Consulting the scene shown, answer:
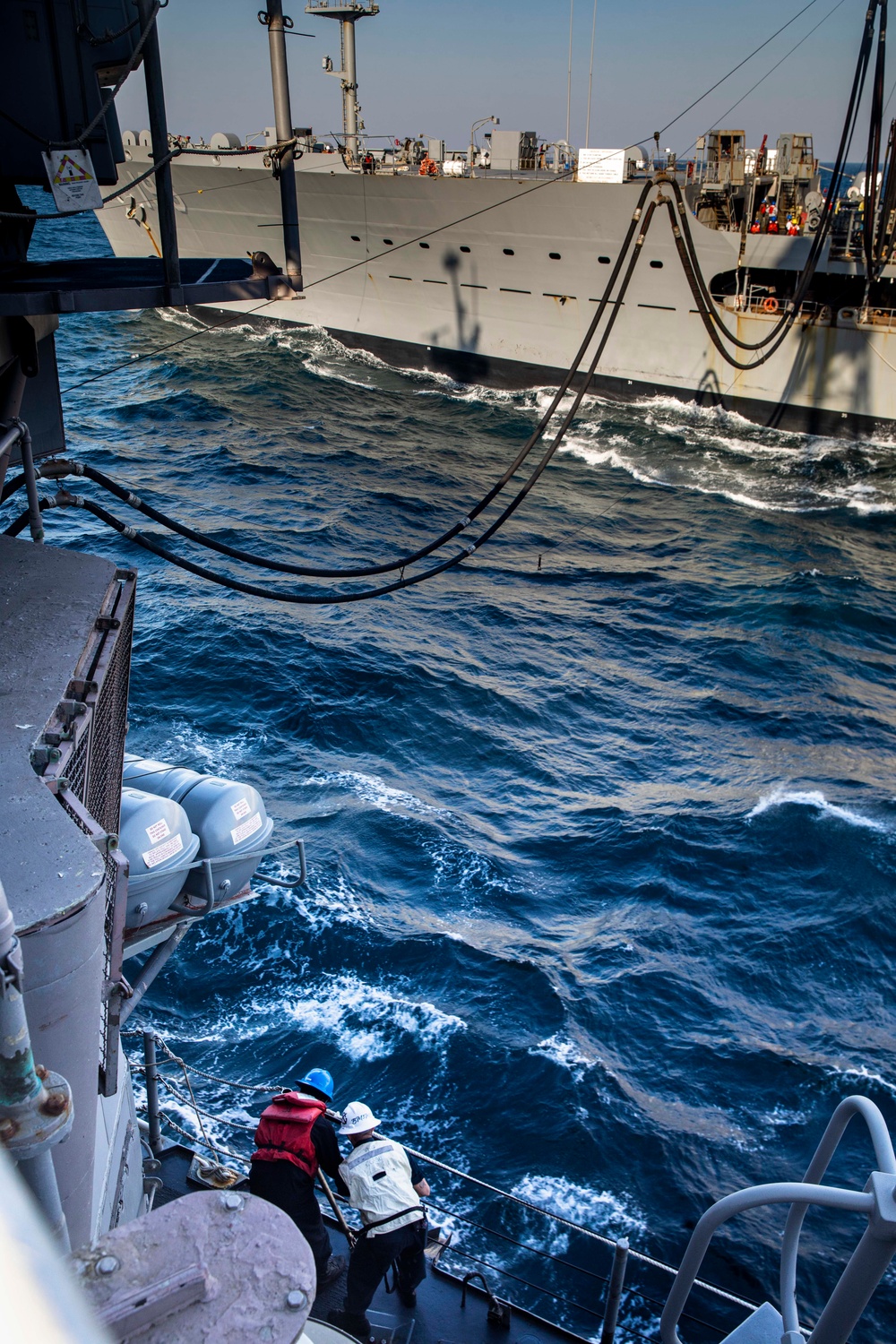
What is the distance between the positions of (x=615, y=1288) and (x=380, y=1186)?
1.36m

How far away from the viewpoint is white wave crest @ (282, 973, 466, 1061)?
9227 mm

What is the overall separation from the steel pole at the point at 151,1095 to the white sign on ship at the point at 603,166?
28781mm

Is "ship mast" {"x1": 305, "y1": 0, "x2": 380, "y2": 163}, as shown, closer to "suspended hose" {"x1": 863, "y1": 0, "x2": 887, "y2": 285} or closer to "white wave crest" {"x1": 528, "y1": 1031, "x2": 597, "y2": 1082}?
"suspended hose" {"x1": 863, "y1": 0, "x2": 887, "y2": 285}

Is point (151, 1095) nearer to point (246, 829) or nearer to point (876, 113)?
point (246, 829)

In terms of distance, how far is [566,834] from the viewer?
12.2 meters

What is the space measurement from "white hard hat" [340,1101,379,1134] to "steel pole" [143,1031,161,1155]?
82.8 inches

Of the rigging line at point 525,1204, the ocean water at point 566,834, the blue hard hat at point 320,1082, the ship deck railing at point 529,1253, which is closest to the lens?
the rigging line at point 525,1204

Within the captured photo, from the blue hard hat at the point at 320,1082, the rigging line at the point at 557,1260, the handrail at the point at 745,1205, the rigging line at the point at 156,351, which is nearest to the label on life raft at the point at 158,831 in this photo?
the blue hard hat at the point at 320,1082

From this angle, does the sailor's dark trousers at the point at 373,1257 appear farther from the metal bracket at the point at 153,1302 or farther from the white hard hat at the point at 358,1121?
the metal bracket at the point at 153,1302

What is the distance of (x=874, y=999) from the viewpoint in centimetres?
998

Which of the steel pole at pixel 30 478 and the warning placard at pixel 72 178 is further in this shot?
the warning placard at pixel 72 178

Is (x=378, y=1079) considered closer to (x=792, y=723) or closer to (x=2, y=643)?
(x=2, y=643)

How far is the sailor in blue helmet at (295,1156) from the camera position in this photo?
4.83m

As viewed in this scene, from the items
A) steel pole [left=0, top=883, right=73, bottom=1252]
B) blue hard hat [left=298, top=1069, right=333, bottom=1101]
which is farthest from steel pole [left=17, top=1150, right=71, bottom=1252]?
blue hard hat [left=298, top=1069, right=333, bottom=1101]
